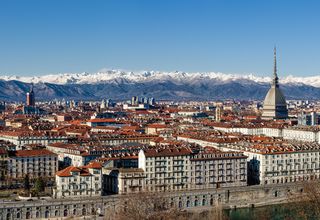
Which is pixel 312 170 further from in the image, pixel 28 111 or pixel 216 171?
pixel 28 111

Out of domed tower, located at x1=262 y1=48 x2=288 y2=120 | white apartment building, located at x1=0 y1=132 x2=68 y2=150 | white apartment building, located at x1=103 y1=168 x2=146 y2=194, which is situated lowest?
white apartment building, located at x1=103 y1=168 x2=146 y2=194

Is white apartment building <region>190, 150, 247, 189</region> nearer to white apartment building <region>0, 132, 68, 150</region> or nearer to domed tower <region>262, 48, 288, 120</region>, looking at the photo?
white apartment building <region>0, 132, 68, 150</region>

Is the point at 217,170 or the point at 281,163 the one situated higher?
the point at 281,163

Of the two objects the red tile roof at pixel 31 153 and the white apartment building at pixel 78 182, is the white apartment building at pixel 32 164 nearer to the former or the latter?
the red tile roof at pixel 31 153

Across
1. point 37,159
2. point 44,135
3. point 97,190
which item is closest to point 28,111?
point 44,135

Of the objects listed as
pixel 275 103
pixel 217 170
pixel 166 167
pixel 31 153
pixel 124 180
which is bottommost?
pixel 124 180

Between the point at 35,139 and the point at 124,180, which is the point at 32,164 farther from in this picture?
the point at 35,139

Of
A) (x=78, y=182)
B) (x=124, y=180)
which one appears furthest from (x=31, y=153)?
(x=124, y=180)

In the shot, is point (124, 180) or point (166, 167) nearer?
point (124, 180)

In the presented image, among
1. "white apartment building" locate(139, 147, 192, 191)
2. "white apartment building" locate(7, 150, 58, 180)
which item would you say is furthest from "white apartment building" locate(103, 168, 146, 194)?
"white apartment building" locate(7, 150, 58, 180)
